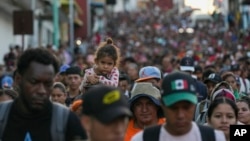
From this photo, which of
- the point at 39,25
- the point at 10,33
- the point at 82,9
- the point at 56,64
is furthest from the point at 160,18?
the point at 56,64

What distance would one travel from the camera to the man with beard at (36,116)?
5918mm

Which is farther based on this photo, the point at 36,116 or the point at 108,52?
the point at 108,52

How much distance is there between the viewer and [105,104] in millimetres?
4973

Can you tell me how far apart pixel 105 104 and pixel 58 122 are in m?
1.04

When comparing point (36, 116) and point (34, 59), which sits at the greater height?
point (34, 59)

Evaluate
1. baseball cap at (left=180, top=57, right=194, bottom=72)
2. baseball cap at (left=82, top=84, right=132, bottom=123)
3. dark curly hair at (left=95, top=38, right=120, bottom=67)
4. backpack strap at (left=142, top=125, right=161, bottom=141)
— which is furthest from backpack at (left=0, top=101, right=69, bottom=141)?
baseball cap at (left=180, top=57, right=194, bottom=72)

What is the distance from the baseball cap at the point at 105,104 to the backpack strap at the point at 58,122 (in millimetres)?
850

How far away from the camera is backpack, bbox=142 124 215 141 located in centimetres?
594

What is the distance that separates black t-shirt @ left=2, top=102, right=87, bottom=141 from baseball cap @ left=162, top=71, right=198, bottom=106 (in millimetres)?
630

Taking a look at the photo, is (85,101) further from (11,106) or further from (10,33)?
(10,33)

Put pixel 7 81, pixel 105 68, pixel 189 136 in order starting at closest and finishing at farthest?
pixel 189 136 < pixel 105 68 < pixel 7 81

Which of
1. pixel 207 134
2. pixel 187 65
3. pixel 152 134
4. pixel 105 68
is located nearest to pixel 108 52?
pixel 105 68

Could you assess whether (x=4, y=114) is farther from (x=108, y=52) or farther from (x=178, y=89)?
(x=108, y=52)

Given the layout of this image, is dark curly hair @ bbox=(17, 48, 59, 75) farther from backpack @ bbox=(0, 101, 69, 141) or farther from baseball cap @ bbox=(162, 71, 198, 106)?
baseball cap @ bbox=(162, 71, 198, 106)
